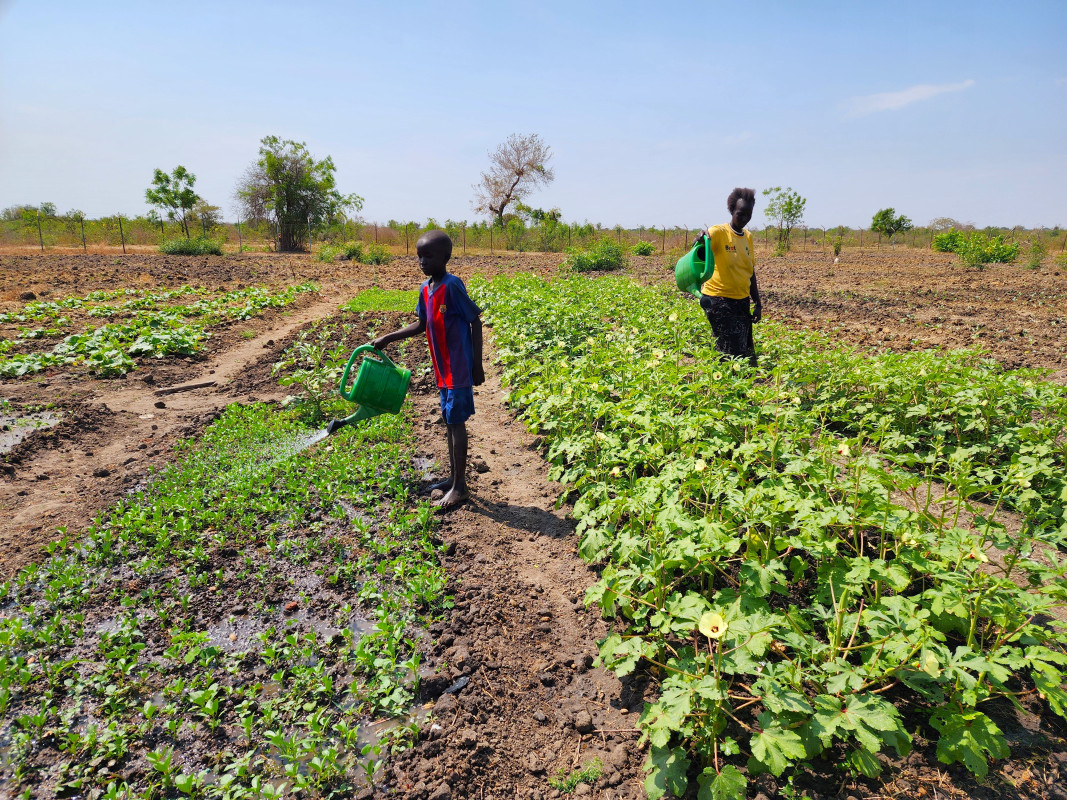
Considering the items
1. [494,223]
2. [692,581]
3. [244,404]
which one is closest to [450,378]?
[692,581]

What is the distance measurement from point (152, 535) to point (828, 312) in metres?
11.9

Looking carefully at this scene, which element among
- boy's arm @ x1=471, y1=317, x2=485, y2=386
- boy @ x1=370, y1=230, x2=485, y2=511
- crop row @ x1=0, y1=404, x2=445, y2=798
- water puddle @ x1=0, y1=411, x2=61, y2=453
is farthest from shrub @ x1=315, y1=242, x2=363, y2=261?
boy's arm @ x1=471, y1=317, x2=485, y2=386

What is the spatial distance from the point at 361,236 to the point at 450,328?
129 feet

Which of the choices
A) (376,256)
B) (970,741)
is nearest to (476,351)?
(970,741)

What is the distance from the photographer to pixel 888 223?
36906 mm

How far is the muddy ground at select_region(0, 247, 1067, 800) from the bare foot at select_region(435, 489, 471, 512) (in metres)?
0.11

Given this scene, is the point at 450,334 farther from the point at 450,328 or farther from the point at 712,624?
the point at 712,624

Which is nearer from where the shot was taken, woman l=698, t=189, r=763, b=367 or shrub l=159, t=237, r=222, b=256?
woman l=698, t=189, r=763, b=367

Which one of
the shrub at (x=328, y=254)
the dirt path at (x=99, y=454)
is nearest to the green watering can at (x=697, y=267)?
the dirt path at (x=99, y=454)

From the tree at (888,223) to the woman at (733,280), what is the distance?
39245mm

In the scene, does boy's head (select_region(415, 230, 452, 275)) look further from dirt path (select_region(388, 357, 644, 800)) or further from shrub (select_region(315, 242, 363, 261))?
shrub (select_region(315, 242, 363, 261))

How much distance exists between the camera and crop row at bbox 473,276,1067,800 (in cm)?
191

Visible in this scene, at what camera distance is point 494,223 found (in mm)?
42312

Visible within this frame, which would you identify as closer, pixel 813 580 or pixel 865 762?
pixel 865 762
